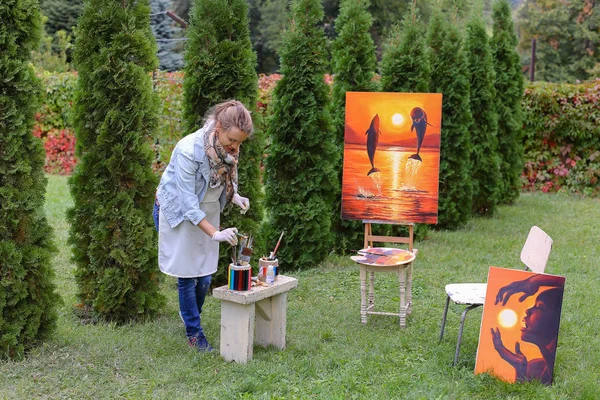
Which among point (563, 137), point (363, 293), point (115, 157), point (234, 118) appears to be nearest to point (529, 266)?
point (363, 293)

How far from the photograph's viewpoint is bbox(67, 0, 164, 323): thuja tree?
493cm

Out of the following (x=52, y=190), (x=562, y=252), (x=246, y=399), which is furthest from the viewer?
(x=52, y=190)

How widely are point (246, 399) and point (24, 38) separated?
2620 millimetres

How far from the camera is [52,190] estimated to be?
11273mm

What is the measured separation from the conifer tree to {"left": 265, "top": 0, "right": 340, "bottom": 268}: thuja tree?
155cm

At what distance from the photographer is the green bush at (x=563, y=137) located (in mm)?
12352

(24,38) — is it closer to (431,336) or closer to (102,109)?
(102,109)

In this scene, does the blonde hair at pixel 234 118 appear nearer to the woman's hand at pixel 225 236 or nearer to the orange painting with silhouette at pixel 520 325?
the woman's hand at pixel 225 236

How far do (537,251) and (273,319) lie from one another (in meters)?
1.84

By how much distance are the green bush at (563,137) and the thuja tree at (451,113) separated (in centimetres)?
378

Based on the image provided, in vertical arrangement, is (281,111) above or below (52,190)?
above

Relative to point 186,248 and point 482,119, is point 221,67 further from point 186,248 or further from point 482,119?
point 482,119

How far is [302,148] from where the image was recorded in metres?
7.01

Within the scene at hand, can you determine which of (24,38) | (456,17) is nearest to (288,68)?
(24,38)
